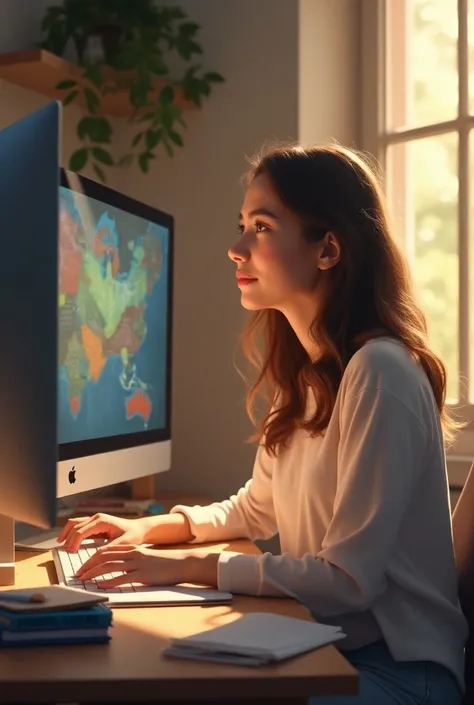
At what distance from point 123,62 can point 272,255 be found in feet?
3.09

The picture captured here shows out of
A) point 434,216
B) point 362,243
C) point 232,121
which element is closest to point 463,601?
point 362,243

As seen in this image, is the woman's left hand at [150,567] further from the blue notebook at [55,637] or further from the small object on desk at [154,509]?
the small object on desk at [154,509]

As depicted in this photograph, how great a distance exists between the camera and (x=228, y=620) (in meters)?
1.25

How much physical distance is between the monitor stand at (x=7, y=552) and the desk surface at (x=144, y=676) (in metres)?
0.36

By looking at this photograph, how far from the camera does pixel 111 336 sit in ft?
6.10

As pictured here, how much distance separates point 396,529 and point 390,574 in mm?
88

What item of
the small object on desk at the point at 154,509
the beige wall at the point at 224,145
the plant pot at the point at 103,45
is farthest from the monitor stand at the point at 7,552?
the plant pot at the point at 103,45

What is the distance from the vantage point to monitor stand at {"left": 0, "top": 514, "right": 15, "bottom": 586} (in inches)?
57.2

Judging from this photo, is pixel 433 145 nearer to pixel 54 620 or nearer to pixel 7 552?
pixel 7 552

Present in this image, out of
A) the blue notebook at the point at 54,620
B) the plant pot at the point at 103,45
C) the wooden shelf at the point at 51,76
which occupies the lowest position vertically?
the blue notebook at the point at 54,620

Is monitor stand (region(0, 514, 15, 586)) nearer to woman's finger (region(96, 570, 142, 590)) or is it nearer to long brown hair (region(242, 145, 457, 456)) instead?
woman's finger (region(96, 570, 142, 590))

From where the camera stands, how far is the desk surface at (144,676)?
0.98 meters

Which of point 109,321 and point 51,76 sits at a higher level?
point 51,76

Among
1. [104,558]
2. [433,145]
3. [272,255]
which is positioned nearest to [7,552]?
[104,558]
